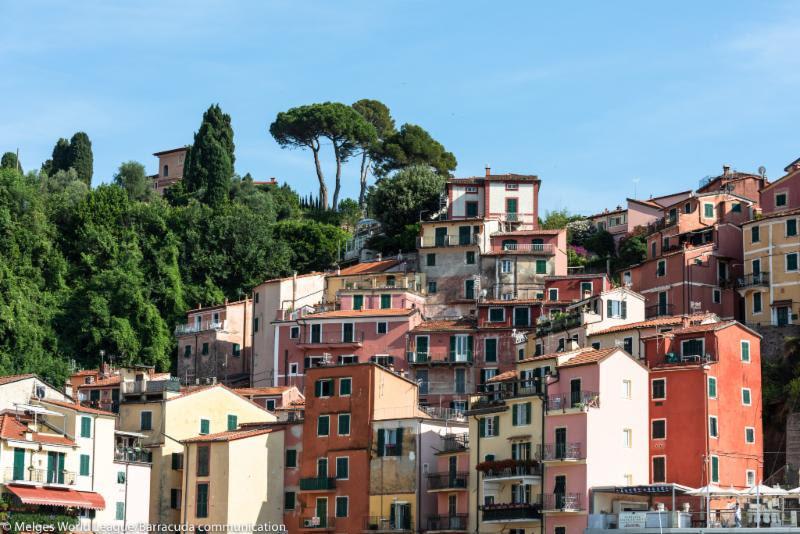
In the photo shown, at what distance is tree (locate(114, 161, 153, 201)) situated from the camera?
133500 mm

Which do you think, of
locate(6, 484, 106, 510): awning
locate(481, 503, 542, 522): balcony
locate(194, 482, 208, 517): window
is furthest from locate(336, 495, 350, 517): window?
locate(6, 484, 106, 510): awning

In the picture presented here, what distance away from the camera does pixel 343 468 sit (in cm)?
7325

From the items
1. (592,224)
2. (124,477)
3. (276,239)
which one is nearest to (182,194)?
(276,239)

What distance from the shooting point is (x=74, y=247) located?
108 m

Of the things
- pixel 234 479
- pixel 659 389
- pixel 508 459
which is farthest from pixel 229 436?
pixel 659 389

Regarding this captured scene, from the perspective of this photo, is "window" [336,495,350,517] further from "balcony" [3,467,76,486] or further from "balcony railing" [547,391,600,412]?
"balcony" [3,467,76,486]

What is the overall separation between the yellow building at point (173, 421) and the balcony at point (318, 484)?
6.43 meters

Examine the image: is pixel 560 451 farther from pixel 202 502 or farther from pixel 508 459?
pixel 202 502

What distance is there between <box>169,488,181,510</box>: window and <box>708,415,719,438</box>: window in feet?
83.5

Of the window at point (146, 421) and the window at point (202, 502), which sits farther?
the window at point (146, 421)

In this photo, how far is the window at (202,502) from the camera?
72.7 meters

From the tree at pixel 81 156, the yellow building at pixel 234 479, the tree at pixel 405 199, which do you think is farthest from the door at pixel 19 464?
the tree at pixel 81 156

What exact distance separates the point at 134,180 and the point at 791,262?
216 ft

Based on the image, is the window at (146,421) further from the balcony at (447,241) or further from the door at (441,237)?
the door at (441,237)
